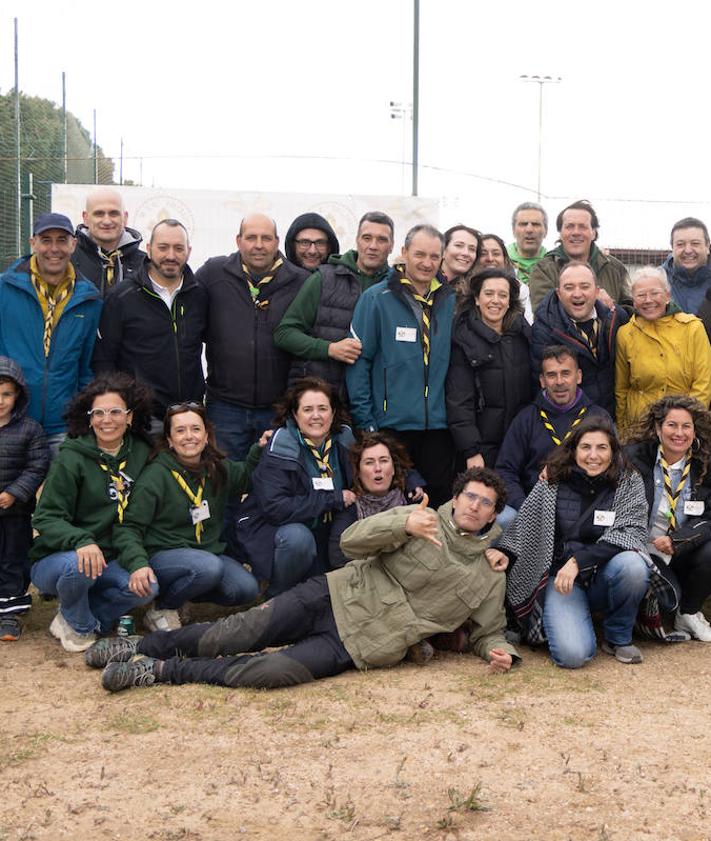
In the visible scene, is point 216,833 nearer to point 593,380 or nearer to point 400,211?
point 593,380

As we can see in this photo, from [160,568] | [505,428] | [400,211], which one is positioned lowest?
[160,568]

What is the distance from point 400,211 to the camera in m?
12.5

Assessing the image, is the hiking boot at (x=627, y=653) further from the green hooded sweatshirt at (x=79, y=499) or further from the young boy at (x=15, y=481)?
the young boy at (x=15, y=481)

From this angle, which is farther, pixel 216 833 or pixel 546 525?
pixel 546 525

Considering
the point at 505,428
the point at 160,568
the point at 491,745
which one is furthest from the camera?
the point at 505,428

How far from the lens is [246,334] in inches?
217

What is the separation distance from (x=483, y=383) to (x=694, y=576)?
1.49 meters

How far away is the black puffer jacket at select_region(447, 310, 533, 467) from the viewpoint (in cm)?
540

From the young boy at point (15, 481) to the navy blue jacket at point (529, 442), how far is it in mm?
2442

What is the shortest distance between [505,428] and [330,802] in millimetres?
2731

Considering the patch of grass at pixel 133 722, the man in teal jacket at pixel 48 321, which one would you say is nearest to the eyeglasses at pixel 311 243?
the man in teal jacket at pixel 48 321

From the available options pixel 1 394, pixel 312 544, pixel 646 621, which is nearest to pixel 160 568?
pixel 312 544

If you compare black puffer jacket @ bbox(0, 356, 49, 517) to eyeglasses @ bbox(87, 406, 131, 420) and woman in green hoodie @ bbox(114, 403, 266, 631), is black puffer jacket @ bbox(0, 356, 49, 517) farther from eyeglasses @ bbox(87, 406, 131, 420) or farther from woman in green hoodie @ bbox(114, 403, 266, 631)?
woman in green hoodie @ bbox(114, 403, 266, 631)

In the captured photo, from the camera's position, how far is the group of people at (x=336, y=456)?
14.9ft
